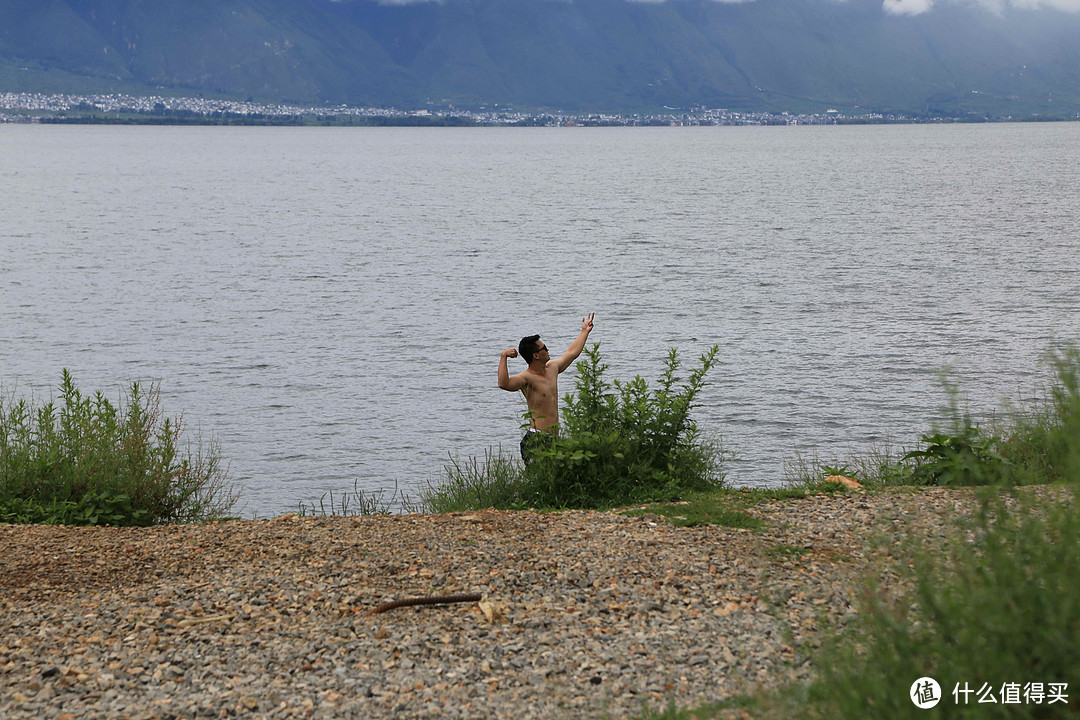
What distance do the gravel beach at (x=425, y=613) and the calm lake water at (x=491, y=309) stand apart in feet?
8.54

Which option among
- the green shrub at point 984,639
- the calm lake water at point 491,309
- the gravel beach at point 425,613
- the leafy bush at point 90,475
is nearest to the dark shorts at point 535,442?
the gravel beach at point 425,613

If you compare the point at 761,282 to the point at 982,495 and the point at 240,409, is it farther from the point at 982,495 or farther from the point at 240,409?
the point at 982,495

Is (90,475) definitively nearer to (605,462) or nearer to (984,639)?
(605,462)

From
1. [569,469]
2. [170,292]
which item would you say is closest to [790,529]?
[569,469]

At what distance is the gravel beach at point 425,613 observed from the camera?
5770 mm

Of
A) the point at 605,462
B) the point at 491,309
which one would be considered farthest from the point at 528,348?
the point at 491,309

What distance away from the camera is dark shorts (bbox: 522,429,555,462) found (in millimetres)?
11336

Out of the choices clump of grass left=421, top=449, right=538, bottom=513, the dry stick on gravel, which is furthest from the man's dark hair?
the dry stick on gravel

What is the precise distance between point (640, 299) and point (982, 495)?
33.3m

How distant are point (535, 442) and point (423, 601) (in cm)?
455

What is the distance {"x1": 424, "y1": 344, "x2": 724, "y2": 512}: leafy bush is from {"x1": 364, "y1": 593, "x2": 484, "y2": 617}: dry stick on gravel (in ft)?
12.0

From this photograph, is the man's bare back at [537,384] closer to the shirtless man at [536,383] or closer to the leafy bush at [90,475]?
the shirtless man at [536,383]

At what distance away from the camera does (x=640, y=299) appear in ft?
122

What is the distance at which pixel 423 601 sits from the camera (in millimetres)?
7086
